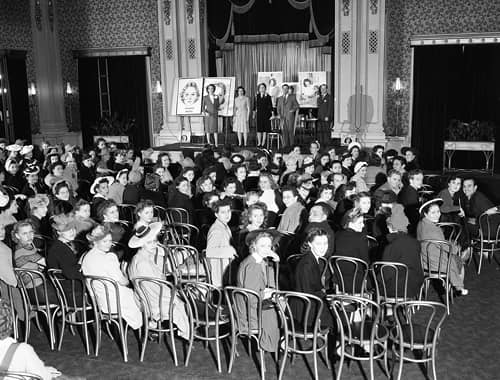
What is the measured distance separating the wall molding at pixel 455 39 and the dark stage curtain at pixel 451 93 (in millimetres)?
132

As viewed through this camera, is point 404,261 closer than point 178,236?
Yes

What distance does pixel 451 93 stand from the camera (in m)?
13.8

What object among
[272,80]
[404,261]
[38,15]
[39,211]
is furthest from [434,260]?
[38,15]

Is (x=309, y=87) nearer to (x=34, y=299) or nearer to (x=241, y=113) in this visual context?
(x=241, y=113)

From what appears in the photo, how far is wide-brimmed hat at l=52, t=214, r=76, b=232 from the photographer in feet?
16.9

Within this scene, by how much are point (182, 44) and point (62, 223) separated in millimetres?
10240

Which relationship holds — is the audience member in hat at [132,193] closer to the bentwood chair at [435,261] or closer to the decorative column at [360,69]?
the bentwood chair at [435,261]

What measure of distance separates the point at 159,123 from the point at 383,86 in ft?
20.7

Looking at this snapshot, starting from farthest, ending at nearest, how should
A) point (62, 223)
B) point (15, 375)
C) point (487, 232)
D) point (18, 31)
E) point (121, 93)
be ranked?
point (121, 93) < point (18, 31) < point (487, 232) < point (62, 223) < point (15, 375)

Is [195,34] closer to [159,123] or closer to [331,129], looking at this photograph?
[159,123]

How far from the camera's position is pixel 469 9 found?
13.4m

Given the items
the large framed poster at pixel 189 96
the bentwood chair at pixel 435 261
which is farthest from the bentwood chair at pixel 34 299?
the large framed poster at pixel 189 96

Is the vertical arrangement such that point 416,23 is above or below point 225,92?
above

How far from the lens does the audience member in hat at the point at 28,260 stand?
5.05 metres
